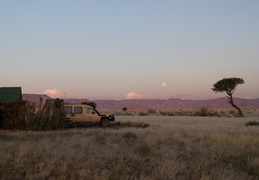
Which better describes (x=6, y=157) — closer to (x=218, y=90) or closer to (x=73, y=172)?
(x=73, y=172)

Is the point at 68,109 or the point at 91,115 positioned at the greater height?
the point at 68,109

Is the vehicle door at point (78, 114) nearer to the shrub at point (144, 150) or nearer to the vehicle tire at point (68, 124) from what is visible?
the vehicle tire at point (68, 124)

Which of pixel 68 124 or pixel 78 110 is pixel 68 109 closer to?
pixel 78 110

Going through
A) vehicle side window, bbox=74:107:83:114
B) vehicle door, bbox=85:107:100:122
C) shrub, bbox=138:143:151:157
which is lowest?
shrub, bbox=138:143:151:157

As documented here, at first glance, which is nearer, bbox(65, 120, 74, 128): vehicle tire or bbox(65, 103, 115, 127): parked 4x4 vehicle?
bbox(65, 120, 74, 128): vehicle tire

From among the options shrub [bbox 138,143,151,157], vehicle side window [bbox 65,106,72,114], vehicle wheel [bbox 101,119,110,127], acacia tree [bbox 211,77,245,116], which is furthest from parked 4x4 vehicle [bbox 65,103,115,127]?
acacia tree [bbox 211,77,245,116]

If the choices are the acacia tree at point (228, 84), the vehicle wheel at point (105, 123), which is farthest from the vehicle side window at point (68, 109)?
the acacia tree at point (228, 84)

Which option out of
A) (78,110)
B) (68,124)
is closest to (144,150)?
(68,124)

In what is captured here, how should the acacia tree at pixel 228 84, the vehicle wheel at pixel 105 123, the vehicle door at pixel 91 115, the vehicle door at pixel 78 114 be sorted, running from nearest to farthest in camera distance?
the vehicle door at pixel 78 114 < the vehicle door at pixel 91 115 < the vehicle wheel at pixel 105 123 < the acacia tree at pixel 228 84

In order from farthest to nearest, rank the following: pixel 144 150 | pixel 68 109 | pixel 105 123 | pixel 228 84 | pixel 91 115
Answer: pixel 228 84
pixel 105 123
pixel 91 115
pixel 68 109
pixel 144 150

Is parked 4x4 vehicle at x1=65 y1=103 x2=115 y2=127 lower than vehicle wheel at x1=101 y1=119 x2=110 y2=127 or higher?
higher

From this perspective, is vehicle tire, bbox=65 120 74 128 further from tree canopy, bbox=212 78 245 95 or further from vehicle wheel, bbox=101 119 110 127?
tree canopy, bbox=212 78 245 95

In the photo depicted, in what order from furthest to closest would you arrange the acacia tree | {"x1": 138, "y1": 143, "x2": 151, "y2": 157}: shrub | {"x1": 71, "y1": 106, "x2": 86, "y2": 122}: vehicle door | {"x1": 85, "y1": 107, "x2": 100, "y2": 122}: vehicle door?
1. the acacia tree
2. {"x1": 85, "y1": 107, "x2": 100, "y2": 122}: vehicle door
3. {"x1": 71, "y1": 106, "x2": 86, "y2": 122}: vehicle door
4. {"x1": 138, "y1": 143, "x2": 151, "y2": 157}: shrub

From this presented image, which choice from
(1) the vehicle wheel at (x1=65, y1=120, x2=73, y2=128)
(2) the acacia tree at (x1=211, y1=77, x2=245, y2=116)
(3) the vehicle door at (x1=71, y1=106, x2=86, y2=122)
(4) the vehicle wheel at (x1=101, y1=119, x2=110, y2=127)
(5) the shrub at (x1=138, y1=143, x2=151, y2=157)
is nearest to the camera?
(5) the shrub at (x1=138, y1=143, x2=151, y2=157)
